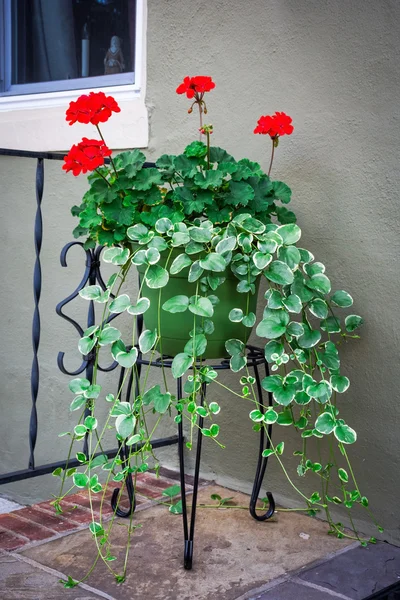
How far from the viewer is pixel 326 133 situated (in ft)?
6.64

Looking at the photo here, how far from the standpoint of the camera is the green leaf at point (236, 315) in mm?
1712

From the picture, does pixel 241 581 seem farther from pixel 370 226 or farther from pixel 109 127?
pixel 109 127

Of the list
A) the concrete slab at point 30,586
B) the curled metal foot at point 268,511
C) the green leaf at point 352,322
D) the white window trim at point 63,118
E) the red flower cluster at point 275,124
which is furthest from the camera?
the white window trim at point 63,118

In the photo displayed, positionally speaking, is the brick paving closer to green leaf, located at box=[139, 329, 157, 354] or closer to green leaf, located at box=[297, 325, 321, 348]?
green leaf, located at box=[139, 329, 157, 354]

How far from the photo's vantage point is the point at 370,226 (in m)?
1.93

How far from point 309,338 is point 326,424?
0.69ft

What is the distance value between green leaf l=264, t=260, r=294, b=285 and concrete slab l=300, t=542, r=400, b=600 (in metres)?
0.69

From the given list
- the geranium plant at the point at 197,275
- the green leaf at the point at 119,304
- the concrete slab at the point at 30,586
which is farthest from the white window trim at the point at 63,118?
the concrete slab at the point at 30,586

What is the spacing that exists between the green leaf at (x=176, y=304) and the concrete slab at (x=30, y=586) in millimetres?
654

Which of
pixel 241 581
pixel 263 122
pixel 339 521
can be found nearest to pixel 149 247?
pixel 263 122

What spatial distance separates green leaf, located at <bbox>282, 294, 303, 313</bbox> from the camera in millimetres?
1671

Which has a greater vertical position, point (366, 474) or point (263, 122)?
point (263, 122)

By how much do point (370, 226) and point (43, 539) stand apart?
119cm

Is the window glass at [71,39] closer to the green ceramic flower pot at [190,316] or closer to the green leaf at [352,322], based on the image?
the green ceramic flower pot at [190,316]
